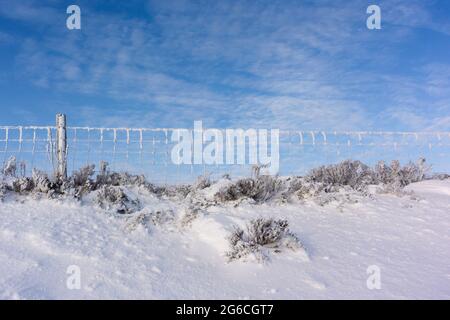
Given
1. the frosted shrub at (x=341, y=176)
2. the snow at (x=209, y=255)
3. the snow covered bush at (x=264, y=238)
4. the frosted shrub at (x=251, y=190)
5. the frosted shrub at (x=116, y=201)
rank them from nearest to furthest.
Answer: the snow at (x=209, y=255) → the snow covered bush at (x=264, y=238) → the frosted shrub at (x=116, y=201) → the frosted shrub at (x=251, y=190) → the frosted shrub at (x=341, y=176)

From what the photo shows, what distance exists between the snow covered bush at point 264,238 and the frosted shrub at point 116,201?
2.03 m

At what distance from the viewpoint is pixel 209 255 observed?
20.0 feet

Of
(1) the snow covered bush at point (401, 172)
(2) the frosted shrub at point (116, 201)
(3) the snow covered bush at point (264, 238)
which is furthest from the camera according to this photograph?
(1) the snow covered bush at point (401, 172)

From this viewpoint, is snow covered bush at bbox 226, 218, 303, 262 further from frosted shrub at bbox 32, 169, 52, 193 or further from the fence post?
the fence post

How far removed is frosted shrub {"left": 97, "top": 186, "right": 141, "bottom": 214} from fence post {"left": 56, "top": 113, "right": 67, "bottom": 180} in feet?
6.94

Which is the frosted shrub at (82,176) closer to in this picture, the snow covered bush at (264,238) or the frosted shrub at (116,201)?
the frosted shrub at (116,201)

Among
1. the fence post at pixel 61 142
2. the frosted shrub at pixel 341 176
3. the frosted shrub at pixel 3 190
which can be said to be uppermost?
the fence post at pixel 61 142

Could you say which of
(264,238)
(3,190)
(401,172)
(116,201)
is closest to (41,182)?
(3,190)

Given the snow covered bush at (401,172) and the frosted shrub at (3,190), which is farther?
the snow covered bush at (401,172)

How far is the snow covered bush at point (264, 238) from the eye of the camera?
20.1 feet

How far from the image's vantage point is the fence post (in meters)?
9.54

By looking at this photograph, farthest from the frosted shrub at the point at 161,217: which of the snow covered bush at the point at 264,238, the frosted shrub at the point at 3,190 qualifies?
the frosted shrub at the point at 3,190
